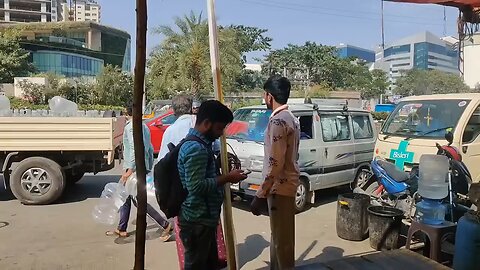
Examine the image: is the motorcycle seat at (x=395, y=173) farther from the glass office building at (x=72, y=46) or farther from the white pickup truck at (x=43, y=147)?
the glass office building at (x=72, y=46)

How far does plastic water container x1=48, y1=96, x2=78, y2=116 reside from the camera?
23.4 ft

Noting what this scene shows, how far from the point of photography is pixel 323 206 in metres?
7.52

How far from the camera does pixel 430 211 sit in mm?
4766

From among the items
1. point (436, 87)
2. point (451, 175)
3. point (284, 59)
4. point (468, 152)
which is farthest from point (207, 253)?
point (436, 87)

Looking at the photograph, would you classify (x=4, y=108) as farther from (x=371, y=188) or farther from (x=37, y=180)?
(x=371, y=188)

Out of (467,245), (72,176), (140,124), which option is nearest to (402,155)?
(467,245)

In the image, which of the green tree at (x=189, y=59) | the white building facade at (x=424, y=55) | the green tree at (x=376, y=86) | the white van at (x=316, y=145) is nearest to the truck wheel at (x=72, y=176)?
the white van at (x=316, y=145)

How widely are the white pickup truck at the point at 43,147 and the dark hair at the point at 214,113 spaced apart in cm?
445

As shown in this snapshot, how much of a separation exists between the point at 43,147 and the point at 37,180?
Answer: 1.68 feet

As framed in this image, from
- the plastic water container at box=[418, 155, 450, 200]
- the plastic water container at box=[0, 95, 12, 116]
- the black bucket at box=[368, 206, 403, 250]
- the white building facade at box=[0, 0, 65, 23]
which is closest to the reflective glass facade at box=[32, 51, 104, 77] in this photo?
the white building facade at box=[0, 0, 65, 23]

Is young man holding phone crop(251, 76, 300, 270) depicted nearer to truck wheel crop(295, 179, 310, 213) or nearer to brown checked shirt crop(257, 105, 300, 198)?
brown checked shirt crop(257, 105, 300, 198)

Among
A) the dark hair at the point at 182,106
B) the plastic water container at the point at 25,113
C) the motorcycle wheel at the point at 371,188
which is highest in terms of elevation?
the dark hair at the point at 182,106

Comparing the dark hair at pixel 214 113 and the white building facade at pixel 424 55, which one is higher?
the white building facade at pixel 424 55

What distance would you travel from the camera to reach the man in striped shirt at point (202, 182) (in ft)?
8.72
